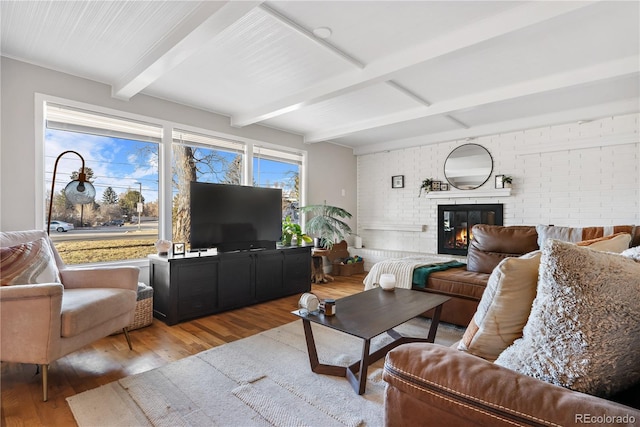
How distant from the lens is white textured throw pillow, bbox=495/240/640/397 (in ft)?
2.55

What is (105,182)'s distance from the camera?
3344 millimetres

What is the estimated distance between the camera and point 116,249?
11.2 feet

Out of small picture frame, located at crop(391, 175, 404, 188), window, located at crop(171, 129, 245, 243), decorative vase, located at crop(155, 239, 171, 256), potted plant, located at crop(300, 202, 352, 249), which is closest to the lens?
decorative vase, located at crop(155, 239, 171, 256)

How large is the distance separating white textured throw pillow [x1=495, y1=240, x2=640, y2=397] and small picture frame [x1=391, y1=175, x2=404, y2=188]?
16.7ft

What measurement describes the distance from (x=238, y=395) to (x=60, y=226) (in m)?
2.55

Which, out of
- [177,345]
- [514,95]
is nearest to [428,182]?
[514,95]

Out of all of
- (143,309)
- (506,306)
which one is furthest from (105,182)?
(506,306)

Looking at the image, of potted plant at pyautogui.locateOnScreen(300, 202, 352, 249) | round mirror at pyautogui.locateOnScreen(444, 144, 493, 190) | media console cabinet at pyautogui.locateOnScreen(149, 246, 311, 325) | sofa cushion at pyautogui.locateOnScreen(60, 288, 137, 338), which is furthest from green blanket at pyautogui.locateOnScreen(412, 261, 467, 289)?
sofa cushion at pyautogui.locateOnScreen(60, 288, 137, 338)

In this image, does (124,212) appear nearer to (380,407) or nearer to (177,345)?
(177,345)

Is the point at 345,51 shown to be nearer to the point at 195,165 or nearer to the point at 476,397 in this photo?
the point at 195,165

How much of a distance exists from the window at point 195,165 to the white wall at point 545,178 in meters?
3.01

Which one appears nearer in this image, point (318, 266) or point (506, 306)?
point (506, 306)

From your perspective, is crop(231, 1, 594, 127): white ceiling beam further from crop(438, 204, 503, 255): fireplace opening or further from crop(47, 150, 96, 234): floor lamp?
crop(438, 204, 503, 255): fireplace opening

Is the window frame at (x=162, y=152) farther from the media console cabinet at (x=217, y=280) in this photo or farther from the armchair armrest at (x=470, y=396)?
the armchair armrest at (x=470, y=396)
